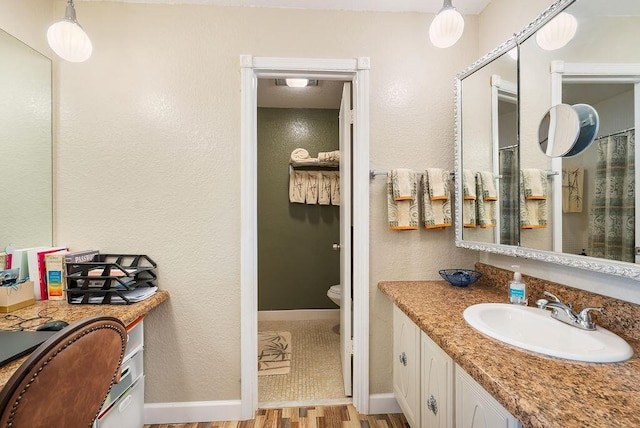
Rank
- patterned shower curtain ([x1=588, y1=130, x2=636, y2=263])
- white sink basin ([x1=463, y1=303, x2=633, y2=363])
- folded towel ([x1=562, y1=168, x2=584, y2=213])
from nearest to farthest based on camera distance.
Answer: white sink basin ([x1=463, y1=303, x2=633, y2=363])
patterned shower curtain ([x1=588, y1=130, x2=636, y2=263])
folded towel ([x1=562, y1=168, x2=584, y2=213])

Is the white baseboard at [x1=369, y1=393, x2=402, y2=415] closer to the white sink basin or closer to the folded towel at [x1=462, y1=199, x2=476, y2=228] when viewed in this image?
the white sink basin

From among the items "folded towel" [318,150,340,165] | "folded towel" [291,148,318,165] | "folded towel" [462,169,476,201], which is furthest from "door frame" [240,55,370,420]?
"folded towel" [291,148,318,165]

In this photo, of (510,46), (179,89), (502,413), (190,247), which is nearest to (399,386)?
(502,413)

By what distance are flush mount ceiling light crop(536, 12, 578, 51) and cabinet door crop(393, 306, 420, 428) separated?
1.41m

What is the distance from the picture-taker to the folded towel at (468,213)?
1768mm

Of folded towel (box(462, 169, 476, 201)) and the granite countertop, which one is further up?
folded towel (box(462, 169, 476, 201))

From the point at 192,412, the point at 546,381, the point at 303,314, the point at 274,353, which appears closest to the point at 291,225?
the point at 303,314

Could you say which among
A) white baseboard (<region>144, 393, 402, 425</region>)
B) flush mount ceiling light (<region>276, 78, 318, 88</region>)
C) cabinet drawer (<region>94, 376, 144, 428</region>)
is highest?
flush mount ceiling light (<region>276, 78, 318, 88</region>)

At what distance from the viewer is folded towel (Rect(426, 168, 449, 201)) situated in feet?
5.93

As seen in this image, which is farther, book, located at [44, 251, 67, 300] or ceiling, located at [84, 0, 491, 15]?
ceiling, located at [84, 0, 491, 15]

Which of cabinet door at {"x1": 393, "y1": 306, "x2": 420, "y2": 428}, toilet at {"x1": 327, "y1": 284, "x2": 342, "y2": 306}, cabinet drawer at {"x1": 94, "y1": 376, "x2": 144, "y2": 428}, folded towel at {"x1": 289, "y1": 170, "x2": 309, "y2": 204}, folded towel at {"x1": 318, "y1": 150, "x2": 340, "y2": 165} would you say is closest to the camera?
cabinet drawer at {"x1": 94, "y1": 376, "x2": 144, "y2": 428}

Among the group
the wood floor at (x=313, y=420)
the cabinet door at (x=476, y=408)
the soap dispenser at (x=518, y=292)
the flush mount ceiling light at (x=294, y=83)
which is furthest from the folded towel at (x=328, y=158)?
the cabinet door at (x=476, y=408)

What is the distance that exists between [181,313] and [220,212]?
0.66 m

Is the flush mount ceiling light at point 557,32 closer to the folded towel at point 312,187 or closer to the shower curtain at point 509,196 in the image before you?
→ the shower curtain at point 509,196
